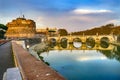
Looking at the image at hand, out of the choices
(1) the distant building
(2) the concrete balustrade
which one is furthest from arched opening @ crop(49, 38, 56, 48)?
(2) the concrete balustrade

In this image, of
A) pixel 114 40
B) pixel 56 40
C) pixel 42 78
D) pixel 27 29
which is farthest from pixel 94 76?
pixel 56 40

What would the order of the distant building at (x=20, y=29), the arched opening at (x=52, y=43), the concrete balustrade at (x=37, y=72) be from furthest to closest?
the arched opening at (x=52, y=43) < the distant building at (x=20, y=29) < the concrete balustrade at (x=37, y=72)

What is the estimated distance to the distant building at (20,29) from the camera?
274ft

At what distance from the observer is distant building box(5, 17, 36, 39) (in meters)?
83.5

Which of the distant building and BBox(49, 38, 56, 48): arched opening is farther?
BBox(49, 38, 56, 48): arched opening

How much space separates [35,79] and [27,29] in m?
83.4

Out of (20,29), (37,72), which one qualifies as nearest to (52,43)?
(20,29)

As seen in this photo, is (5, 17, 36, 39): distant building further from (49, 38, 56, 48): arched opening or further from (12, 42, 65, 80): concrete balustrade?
(12, 42, 65, 80): concrete balustrade

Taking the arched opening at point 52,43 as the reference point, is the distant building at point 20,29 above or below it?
above

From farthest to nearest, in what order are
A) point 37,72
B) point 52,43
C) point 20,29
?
point 52,43
point 20,29
point 37,72

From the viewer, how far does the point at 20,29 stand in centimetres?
8600

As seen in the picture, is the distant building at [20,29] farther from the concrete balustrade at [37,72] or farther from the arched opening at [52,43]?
the concrete balustrade at [37,72]

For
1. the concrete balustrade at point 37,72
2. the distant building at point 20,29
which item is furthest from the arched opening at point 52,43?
the concrete balustrade at point 37,72

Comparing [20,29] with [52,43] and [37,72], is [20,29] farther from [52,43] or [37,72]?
[37,72]
